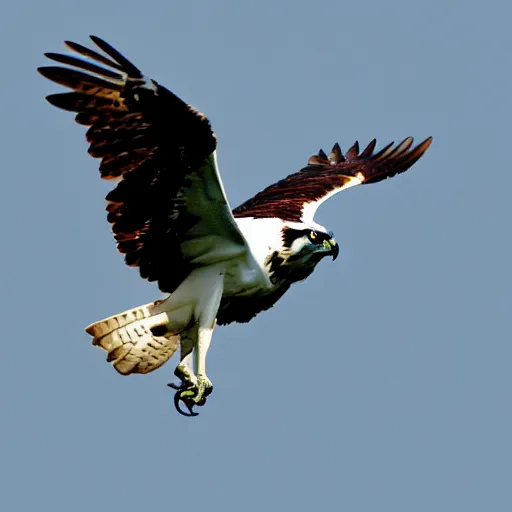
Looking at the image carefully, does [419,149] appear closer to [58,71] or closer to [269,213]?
[269,213]

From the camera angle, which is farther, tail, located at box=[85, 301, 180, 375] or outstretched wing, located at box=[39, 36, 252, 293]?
tail, located at box=[85, 301, 180, 375]

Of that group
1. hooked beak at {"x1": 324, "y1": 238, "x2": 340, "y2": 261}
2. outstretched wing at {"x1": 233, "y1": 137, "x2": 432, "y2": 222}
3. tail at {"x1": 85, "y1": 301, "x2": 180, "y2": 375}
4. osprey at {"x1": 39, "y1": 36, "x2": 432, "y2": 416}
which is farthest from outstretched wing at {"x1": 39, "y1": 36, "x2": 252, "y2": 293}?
outstretched wing at {"x1": 233, "y1": 137, "x2": 432, "y2": 222}

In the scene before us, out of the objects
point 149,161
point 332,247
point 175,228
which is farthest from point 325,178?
point 149,161

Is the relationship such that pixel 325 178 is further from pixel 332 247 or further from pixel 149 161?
pixel 149 161

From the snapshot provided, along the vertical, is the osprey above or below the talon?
above

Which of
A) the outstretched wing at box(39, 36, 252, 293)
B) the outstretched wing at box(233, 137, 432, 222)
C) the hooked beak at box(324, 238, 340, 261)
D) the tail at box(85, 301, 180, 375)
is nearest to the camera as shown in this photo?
the outstretched wing at box(39, 36, 252, 293)

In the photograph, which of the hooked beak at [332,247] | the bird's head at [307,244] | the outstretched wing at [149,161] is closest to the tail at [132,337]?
the outstretched wing at [149,161]

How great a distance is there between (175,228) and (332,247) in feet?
4.67

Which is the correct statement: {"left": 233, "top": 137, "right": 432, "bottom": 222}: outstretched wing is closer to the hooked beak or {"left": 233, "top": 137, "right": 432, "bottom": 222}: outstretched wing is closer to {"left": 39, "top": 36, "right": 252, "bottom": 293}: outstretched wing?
the hooked beak

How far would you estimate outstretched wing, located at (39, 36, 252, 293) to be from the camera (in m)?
14.3

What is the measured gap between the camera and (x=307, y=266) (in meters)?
16.0

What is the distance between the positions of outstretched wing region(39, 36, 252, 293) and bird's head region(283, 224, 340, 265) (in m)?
0.46

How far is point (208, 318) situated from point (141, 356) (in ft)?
2.41

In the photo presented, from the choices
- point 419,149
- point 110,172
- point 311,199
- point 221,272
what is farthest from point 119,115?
point 419,149
